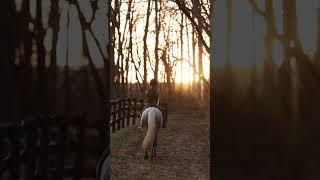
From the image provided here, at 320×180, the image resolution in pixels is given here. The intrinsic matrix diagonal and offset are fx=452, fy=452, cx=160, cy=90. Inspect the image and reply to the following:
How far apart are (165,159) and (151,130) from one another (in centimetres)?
88

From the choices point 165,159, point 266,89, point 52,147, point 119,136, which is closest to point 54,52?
point 52,147

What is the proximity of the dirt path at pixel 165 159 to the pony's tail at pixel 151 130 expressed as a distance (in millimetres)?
293

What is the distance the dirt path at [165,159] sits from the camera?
604 cm

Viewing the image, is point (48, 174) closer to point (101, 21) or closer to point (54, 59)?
point (54, 59)

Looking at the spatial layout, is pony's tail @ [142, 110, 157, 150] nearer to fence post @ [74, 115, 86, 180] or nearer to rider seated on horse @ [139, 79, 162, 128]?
rider seated on horse @ [139, 79, 162, 128]

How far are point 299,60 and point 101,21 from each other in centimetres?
86

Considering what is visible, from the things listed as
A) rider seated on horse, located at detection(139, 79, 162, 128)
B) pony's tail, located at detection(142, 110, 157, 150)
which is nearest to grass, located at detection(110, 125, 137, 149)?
pony's tail, located at detection(142, 110, 157, 150)

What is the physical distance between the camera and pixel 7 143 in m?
1.91

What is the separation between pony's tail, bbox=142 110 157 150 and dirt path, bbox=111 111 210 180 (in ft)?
0.96

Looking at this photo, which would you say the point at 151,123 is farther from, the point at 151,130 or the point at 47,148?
the point at 47,148

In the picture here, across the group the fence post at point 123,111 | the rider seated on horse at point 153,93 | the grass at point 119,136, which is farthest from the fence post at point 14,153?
the fence post at point 123,111

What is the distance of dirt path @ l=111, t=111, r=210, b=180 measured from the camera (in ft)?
19.8

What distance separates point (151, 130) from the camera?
6363 mm

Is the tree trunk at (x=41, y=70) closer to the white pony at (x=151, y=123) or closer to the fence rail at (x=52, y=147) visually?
the fence rail at (x=52, y=147)
